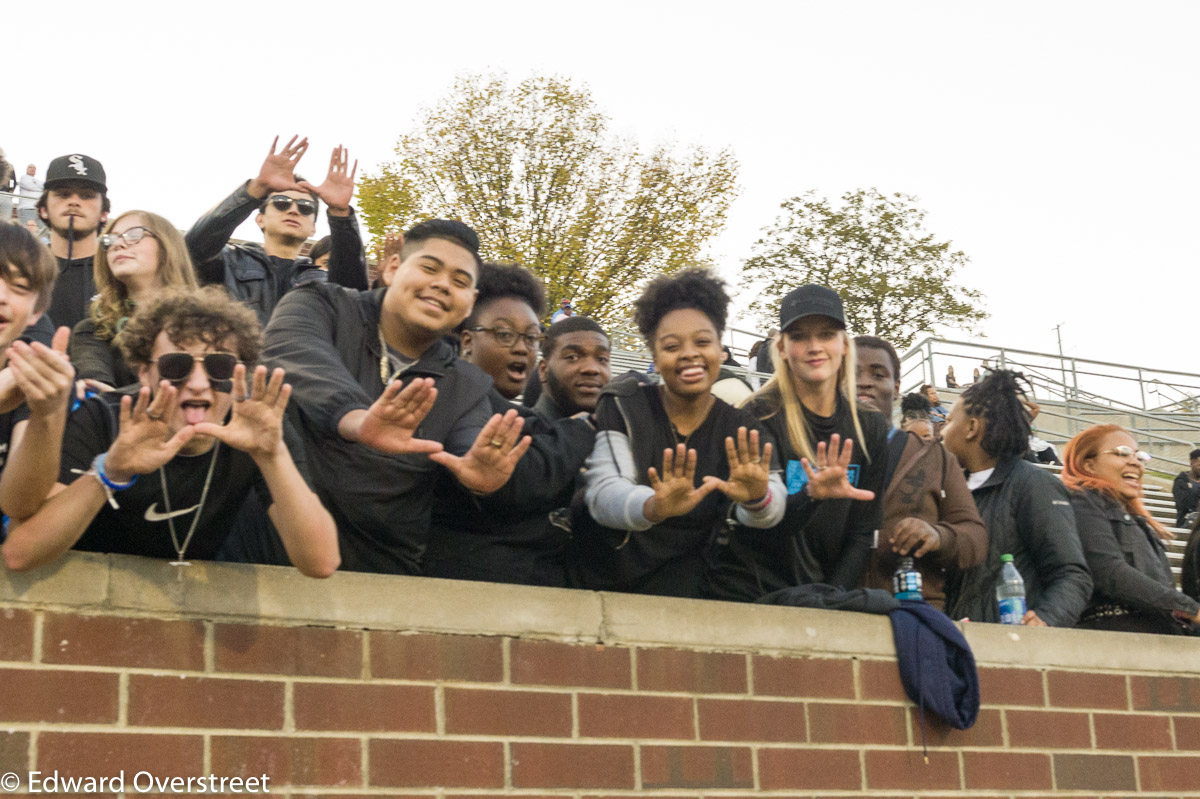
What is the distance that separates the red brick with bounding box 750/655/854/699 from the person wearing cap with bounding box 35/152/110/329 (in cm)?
301

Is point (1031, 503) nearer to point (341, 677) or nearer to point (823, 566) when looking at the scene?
point (823, 566)

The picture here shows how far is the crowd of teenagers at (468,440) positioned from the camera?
342 cm

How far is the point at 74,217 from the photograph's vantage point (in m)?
5.58

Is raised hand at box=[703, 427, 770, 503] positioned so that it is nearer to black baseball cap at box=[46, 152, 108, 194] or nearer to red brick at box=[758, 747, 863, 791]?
red brick at box=[758, 747, 863, 791]

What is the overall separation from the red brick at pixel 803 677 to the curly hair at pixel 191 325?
2052 mm

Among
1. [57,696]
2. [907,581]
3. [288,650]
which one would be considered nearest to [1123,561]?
[907,581]

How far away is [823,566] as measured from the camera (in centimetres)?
516

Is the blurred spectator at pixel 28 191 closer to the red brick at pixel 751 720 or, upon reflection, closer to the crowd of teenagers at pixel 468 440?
the crowd of teenagers at pixel 468 440

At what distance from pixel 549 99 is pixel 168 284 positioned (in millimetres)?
26801

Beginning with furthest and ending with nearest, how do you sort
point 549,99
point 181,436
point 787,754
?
point 549,99 → point 787,754 → point 181,436

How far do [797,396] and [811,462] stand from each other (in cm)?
37

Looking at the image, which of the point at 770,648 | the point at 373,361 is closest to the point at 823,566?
the point at 770,648

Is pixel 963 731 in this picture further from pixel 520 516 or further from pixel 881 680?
pixel 520 516

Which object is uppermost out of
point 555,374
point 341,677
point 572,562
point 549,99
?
point 549,99
